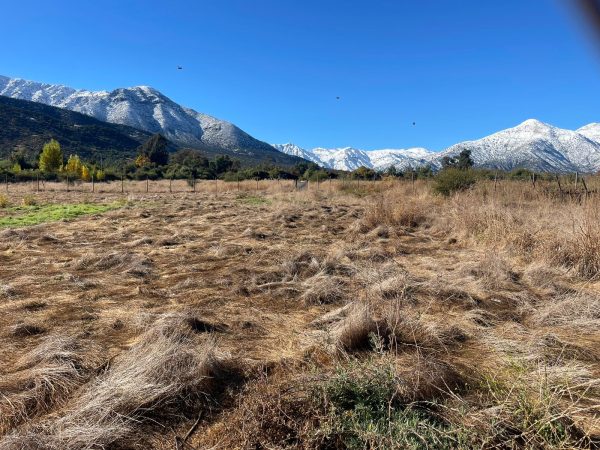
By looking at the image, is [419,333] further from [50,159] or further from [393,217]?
[50,159]

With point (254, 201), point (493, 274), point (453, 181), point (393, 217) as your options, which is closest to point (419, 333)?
point (493, 274)

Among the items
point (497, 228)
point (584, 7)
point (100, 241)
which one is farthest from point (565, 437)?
point (100, 241)

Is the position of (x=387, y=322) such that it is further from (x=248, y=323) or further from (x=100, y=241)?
(x=100, y=241)

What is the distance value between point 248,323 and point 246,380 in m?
1.10

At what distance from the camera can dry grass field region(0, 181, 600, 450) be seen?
6.57 feet

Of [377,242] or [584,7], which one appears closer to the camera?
[584,7]

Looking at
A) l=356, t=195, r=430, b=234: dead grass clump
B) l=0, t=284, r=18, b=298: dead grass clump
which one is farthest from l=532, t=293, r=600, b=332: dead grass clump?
l=356, t=195, r=430, b=234: dead grass clump

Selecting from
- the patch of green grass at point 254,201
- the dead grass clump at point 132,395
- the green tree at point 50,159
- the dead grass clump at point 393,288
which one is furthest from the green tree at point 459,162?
the green tree at point 50,159

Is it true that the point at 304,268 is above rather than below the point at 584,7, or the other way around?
below

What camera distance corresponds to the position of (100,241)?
848cm

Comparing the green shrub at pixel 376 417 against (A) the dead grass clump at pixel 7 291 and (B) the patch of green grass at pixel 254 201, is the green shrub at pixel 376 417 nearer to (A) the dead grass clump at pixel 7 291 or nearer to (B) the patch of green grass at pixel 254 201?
(A) the dead grass clump at pixel 7 291

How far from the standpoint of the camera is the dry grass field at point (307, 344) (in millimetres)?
2002

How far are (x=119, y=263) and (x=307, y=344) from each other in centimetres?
434

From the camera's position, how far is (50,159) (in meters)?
51.7
